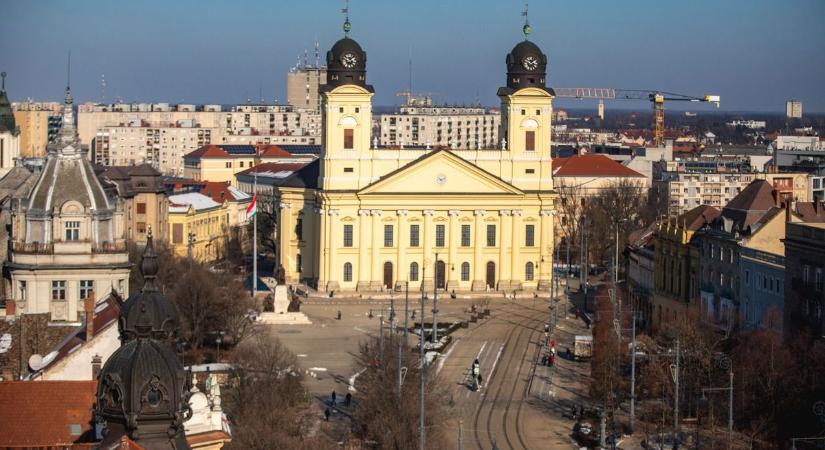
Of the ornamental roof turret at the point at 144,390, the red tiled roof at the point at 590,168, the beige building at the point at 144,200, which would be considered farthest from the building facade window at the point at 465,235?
the ornamental roof turret at the point at 144,390

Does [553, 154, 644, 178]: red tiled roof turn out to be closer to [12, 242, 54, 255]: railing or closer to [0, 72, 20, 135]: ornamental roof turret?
[0, 72, 20, 135]: ornamental roof turret

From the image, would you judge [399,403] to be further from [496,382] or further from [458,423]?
[496,382]

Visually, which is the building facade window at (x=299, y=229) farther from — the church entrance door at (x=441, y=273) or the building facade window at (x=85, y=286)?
the building facade window at (x=85, y=286)

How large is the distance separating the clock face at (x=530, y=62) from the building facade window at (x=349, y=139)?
34.6 ft

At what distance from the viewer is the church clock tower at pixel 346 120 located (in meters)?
118

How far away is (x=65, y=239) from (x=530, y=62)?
5254 centimetres

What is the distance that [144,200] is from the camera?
395 feet

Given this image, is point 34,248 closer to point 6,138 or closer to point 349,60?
point 6,138

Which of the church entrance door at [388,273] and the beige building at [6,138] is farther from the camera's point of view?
the church entrance door at [388,273]

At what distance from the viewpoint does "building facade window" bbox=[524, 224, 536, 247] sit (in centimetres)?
12094

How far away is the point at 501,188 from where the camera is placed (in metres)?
120

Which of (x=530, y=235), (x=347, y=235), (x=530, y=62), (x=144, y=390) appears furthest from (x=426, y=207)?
(x=144, y=390)

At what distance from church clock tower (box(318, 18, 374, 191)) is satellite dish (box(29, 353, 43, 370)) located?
67.1 metres

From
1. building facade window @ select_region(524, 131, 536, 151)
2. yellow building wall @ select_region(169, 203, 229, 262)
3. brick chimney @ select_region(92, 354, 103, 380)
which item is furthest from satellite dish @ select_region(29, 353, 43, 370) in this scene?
building facade window @ select_region(524, 131, 536, 151)
